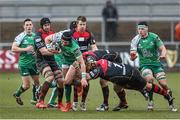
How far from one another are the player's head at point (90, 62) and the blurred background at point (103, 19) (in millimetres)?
15747

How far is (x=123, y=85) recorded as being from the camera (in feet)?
55.0

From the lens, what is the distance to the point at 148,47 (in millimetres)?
17453

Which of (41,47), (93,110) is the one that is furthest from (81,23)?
(93,110)

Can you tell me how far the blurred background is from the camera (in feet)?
110

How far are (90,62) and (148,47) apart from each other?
5.74ft

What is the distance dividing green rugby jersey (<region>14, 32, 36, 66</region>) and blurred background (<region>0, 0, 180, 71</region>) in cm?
1284

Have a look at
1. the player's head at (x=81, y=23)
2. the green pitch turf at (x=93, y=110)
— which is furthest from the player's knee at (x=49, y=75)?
the player's head at (x=81, y=23)

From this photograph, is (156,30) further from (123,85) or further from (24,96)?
(123,85)

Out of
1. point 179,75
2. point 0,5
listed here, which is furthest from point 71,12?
point 179,75

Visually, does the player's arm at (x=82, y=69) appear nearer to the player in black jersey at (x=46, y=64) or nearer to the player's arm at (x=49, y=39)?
the player in black jersey at (x=46, y=64)

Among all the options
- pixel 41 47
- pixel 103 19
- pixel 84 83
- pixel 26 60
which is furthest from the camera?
pixel 103 19

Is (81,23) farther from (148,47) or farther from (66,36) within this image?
(148,47)

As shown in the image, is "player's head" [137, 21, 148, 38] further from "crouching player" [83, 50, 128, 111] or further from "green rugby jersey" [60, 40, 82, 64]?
"green rugby jersey" [60, 40, 82, 64]

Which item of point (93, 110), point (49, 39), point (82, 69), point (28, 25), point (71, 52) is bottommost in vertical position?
point (93, 110)
